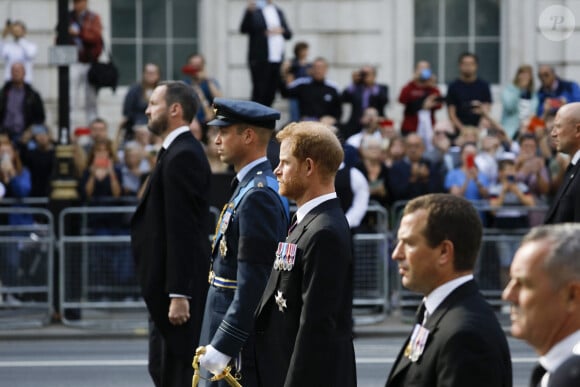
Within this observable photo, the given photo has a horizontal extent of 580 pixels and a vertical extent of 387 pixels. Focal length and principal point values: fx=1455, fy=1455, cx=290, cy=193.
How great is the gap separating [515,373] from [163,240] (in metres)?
4.81

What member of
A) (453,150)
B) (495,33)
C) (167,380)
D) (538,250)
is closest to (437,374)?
(538,250)

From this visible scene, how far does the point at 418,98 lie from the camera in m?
19.5

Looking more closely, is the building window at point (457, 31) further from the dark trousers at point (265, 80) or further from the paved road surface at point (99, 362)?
the paved road surface at point (99, 362)

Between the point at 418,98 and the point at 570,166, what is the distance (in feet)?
35.7

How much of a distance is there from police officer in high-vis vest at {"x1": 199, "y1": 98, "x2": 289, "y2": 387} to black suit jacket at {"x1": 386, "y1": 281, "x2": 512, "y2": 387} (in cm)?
209

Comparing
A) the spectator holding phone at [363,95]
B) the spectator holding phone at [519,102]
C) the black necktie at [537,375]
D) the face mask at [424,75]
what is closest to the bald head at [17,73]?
the spectator holding phone at [363,95]

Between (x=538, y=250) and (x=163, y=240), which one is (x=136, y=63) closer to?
(x=163, y=240)

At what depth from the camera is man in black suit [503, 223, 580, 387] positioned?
355 cm

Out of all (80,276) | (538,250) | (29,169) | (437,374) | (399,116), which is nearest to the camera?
(538,250)

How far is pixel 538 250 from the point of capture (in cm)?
365

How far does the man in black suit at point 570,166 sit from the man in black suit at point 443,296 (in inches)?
154

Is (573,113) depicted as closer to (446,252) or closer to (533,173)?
(446,252)

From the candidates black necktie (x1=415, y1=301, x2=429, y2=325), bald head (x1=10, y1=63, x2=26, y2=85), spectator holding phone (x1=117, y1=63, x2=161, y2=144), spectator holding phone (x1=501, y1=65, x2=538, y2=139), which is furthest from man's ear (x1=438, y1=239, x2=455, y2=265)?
spectator holding phone (x1=501, y1=65, x2=538, y2=139)

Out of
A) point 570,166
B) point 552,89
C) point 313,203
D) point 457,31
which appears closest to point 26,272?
point 552,89
